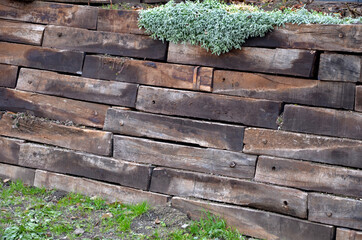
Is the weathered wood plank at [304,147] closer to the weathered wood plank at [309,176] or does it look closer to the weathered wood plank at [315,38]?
the weathered wood plank at [309,176]

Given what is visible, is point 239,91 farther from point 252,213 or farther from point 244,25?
point 252,213

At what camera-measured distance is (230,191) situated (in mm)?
4688

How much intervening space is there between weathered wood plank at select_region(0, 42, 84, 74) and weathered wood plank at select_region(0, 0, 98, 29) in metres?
0.37

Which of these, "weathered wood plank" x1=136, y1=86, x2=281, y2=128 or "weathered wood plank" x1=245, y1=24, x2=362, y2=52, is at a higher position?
"weathered wood plank" x1=245, y1=24, x2=362, y2=52

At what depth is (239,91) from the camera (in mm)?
4719

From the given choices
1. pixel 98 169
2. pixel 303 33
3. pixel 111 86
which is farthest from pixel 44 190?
pixel 303 33

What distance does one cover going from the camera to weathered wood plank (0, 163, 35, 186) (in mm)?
5641

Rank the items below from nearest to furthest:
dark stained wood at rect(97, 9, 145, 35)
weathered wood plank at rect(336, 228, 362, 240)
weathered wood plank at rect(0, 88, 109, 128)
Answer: weathered wood plank at rect(336, 228, 362, 240) < dark stained wood at rect(97, 9, 145, 35) < weathered wood plank at rect(0, 88, 109, 128)

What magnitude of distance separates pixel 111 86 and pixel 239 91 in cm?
159

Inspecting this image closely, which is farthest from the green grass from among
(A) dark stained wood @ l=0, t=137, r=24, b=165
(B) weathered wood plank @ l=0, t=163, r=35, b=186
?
(A) dark stained wood @ l=0, t=137, r=24, b=165

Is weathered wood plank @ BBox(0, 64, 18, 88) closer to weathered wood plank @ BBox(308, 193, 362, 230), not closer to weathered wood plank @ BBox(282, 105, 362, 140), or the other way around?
weathered wood plank @ BBox(282, 105, 362, 140)

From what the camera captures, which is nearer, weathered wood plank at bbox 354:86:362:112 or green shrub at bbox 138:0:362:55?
weathered wood plank at bbox 354:86:362:112

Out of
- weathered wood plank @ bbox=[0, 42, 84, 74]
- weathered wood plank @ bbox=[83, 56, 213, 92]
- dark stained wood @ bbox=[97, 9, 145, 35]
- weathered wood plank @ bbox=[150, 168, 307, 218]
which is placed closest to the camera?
weathered wood plank @ bbox=[150, 168, 307, 218]

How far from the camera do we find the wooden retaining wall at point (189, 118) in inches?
170
